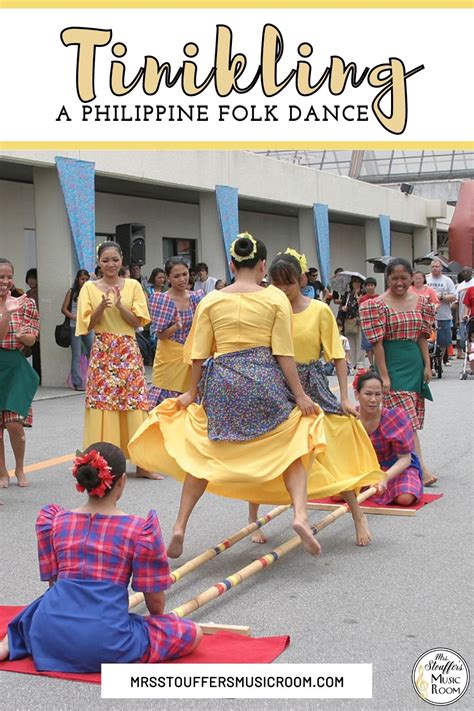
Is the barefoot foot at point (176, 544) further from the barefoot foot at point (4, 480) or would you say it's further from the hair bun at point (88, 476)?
the barefoot foot at point (4, 480)

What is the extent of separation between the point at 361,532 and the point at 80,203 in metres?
10.7

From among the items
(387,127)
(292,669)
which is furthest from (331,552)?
(387,127)

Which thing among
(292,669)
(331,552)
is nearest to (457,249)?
(331,552)

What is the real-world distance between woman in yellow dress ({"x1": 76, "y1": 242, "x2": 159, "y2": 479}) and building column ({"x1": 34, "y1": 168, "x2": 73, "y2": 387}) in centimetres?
783

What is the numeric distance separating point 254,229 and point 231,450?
22186mm

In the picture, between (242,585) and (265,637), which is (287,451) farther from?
(265,637)

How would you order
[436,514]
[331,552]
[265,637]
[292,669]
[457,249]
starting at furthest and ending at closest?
[457,249]
[436,514]
[331,552]
[265,637]
[292,669]

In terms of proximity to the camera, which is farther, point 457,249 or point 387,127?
point 457,249

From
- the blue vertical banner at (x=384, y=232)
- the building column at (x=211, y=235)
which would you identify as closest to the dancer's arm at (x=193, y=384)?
the building column at (x=211, y=235)

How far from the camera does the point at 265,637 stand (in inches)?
171

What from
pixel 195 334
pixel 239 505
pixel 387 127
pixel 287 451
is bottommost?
pixel 239 505

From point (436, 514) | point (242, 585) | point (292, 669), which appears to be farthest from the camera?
Result: point (436, 514)

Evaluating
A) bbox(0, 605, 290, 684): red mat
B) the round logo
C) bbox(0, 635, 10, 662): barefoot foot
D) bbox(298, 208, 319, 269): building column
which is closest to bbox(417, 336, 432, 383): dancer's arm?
bbox(0, 605, 290, 684): red mat

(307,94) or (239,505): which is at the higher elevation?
(307,94)
